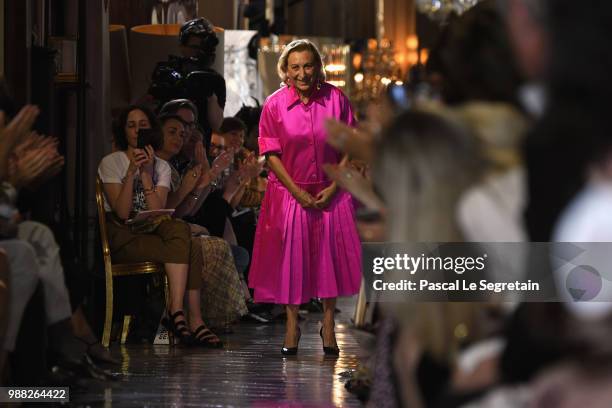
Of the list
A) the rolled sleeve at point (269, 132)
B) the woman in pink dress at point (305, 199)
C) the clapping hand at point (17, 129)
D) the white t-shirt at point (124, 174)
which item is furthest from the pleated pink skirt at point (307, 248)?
the clapping hand at point (17, 129)

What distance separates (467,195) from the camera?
190cm

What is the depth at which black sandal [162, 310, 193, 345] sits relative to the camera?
6.39 metres

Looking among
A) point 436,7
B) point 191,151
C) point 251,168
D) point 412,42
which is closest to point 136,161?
point 191,151

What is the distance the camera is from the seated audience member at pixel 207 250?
22.5 ft

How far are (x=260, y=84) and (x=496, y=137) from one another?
1053 centimetres

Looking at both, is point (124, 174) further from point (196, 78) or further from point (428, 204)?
point (428, 204)

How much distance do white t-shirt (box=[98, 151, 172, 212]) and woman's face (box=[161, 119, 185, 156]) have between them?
293mm

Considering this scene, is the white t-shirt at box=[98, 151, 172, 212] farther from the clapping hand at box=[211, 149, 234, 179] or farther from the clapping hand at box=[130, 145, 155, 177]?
the clapping hand at box=[211, 149, 234, 179]

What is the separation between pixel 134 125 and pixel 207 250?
2.93 feet

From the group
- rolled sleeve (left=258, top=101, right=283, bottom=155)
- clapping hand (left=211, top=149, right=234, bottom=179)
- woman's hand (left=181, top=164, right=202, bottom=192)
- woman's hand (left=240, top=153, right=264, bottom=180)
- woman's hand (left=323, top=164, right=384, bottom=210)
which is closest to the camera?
woman's hand (left=323, top=164, right=384, bottom=210)

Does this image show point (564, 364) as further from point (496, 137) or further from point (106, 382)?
point (106, 382)

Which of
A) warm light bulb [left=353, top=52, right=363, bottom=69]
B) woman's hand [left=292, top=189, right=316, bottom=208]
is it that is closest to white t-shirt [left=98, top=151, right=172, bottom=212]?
woman's hand [left=292, top=189, right=316, bottom=208]

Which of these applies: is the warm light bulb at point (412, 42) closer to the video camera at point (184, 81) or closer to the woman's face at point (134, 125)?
Result: the video camera at point (184, 81)

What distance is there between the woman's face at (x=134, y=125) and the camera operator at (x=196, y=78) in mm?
1048
